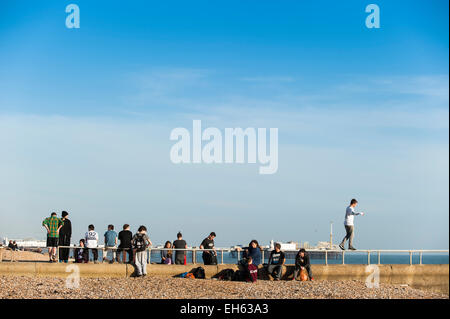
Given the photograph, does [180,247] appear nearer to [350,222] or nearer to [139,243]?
[139,243]

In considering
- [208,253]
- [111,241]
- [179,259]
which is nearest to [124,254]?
[111,241]

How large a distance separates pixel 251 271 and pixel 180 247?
3.26m

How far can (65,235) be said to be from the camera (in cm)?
2352

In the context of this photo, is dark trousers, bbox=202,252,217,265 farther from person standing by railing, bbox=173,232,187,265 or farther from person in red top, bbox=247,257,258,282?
person in red top, bbox=247,257,258,282

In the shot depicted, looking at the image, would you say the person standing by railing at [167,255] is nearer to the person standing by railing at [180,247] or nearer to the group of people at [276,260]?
the person standing by railing at [180,247]

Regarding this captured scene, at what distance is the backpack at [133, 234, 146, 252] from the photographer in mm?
21750

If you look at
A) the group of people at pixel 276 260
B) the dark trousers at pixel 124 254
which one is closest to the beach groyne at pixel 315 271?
the group of people at pixel 276 260

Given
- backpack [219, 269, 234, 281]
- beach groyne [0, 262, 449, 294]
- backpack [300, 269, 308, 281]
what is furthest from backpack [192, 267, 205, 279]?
backpack [300, 269, 308, 281]

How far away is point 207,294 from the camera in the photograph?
773 inches

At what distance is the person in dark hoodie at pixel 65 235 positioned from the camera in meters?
23.4

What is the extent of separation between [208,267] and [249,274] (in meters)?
1.61

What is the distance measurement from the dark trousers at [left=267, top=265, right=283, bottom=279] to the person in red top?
0.88m

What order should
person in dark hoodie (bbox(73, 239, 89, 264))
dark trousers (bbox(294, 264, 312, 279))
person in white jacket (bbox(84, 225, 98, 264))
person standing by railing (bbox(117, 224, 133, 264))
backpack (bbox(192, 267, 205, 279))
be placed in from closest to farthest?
backpack (bbox(192, 267, 205, 279))
person standing by railing (bbox(117, 224, 133, 264))
dark trousers (bbox(294, 264, 312, 279))
person in white jacket (bbox(84, 225, 98, 264))
person in dark hoodie (bbox(73, 239, 89, 264))
